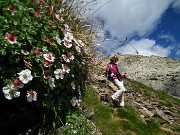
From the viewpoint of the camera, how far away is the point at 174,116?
15.5m

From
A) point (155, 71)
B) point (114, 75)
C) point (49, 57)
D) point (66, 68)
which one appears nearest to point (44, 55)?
point (49, 57)

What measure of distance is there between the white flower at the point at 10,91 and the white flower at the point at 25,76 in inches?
7.3

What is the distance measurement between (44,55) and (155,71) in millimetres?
43849

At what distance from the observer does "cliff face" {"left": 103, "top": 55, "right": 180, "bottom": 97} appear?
42119 millimetres

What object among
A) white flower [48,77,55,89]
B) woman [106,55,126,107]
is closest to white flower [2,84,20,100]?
white flower [48,77,55,89]

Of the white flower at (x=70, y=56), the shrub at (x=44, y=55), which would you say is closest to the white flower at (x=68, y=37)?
the shrub at (x=44, y=55)

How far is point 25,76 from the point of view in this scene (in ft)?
17.1

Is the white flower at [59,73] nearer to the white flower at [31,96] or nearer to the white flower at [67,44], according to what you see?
the white flower at [67,44]

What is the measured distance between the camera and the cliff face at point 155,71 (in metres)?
42.1

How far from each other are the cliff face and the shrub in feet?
113

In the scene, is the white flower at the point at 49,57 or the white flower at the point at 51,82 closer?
the white flower at the point at 49,57

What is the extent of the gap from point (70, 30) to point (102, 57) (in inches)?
57.4

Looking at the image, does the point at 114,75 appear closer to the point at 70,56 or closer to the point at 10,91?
the point at 70,56

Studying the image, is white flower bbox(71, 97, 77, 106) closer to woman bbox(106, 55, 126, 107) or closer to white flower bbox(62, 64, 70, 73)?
white flower bbox(62, 64, 70, 73)
